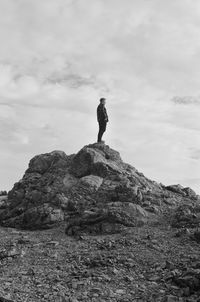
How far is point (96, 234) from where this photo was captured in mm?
17766

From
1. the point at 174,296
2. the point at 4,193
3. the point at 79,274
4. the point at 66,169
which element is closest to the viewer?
the point at 174,296

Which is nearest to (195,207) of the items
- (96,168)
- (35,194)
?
(96,168)

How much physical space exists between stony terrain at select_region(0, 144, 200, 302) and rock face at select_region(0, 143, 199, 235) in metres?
0.06

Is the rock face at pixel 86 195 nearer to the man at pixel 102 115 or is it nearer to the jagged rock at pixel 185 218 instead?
the jagged rock at pixel 185 218

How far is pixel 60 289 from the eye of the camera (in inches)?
456

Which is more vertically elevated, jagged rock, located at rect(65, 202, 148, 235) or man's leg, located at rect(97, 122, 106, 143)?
man's leg, located at rect(97, 122, 106, 143)

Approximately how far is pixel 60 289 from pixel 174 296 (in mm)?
3416

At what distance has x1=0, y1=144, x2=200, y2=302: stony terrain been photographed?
11.7 m

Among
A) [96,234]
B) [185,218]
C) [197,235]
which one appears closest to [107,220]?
[96,234]

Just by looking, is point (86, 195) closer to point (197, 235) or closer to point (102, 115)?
point (102, 115)

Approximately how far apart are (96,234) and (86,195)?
3.82 metres

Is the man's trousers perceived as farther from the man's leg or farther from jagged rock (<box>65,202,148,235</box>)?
jagged rock (<box>65,202,148,235</box>)

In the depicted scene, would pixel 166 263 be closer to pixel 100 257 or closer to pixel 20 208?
pixel 100 257

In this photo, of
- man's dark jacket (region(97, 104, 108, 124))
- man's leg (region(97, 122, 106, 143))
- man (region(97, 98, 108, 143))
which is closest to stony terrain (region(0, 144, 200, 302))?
man's leg (region(97, 122, 106, 143))
